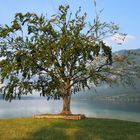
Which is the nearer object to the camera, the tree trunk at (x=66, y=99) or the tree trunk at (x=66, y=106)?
the tree trunk at (x=66, y=106)

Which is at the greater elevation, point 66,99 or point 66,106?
point 66,99

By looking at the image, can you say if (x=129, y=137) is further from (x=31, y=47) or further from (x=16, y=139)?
(x=31, y=47)

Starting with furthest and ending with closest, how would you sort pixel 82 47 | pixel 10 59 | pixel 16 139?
pixel 10 59
pixel 82 47
pixel 16 139

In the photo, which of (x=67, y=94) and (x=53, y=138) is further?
(x=67, y=94)

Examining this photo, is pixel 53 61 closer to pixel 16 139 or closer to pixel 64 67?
pixel 64 67

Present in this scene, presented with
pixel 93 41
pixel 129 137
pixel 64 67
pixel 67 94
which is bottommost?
pixel 129 137

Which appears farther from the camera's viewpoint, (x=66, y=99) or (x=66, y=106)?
(x=66, y=99)

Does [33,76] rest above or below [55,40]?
below

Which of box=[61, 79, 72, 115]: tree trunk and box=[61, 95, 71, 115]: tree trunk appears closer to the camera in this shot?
box=[61, 95, 71, 115]: tree trunk

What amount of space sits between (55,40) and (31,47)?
3.29 meters

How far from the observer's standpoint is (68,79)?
50.1m

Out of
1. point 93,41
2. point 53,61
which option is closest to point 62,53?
point 53,61

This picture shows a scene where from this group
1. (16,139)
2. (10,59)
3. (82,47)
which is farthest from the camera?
(10,59)

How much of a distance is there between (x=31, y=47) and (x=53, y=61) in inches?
134
